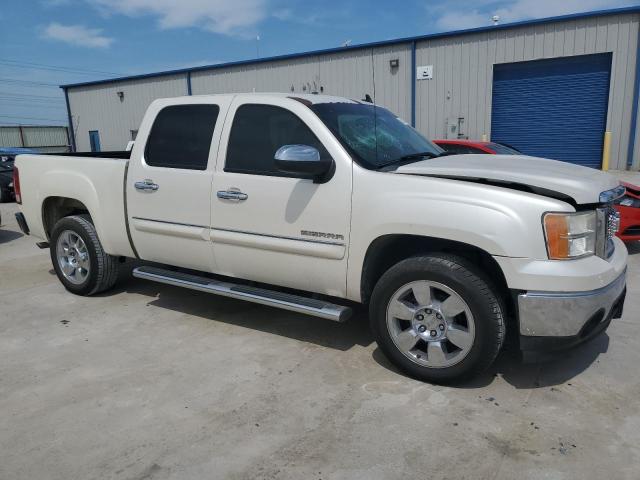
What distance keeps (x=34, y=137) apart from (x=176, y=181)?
3845 centimetres

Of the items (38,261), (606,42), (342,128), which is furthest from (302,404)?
(606,42)

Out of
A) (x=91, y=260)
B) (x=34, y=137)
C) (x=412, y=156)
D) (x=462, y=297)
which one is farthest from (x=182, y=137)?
(x=34, y=137)

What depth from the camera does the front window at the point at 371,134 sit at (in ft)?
12.3

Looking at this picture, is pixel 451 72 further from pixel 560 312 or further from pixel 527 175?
pixel 560 312

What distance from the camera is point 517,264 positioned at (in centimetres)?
299

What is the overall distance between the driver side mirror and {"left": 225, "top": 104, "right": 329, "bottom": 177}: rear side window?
1.07 feet

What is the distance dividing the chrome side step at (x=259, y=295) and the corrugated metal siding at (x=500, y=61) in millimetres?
14929

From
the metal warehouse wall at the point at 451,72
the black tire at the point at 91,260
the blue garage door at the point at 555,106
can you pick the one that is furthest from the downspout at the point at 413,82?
the black tire at the point at 91,260

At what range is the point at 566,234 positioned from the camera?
2.96 metres

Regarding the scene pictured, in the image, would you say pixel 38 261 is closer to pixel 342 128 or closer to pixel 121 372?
pixel 121 372

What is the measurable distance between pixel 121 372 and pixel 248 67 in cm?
1998

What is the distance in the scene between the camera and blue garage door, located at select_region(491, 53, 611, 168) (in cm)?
1571

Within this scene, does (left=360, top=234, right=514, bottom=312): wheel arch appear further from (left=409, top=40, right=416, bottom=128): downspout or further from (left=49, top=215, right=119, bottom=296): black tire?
(left=409, top=40, right=416, bottom=128): downspout

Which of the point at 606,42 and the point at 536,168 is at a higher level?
the point at 606,42
